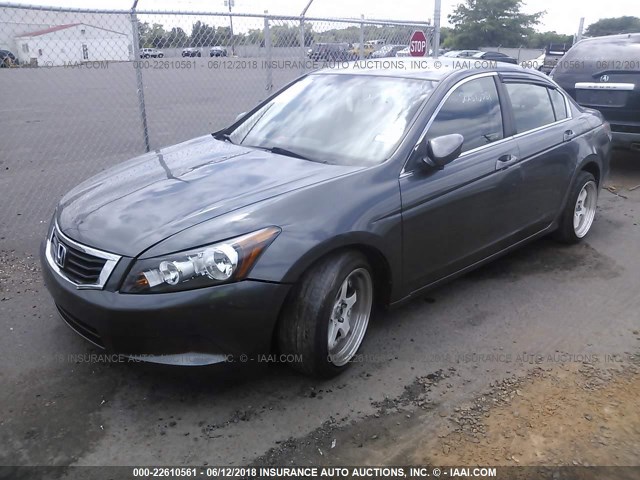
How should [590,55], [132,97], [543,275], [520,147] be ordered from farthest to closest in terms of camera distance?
[132,97], [590,55], [543,275], [520,147]

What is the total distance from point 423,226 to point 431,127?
2.12 feet

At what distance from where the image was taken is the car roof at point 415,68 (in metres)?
4.05

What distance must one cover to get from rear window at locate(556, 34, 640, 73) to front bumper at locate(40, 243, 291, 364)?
21.7 feet

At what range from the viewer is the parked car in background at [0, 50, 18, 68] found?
19.1ft

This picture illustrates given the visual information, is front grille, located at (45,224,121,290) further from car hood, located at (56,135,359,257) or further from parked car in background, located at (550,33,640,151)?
parked car in background, located at (550,33,640,151)

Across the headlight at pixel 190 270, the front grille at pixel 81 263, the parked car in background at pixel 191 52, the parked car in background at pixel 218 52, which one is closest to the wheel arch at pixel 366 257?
the headlight at pixel 190 270

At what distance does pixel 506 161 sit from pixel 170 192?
235 cm

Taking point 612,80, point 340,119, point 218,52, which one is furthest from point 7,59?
point 612,80

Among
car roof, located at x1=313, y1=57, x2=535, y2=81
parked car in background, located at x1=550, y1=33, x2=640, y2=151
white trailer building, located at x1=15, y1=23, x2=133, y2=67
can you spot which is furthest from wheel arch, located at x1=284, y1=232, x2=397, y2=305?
parked car in background, located at x1=550, y1=33, x2=640, y2=151

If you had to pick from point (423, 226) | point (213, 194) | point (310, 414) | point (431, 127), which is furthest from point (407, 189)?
point (310, 414)

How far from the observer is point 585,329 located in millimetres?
3838

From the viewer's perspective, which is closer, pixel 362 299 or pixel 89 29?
pixel 362 299

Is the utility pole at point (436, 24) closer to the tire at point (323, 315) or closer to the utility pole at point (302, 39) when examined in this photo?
the utility pole at point (302, 39)

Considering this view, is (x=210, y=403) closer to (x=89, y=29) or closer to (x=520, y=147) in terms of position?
(x=520, y=147)
